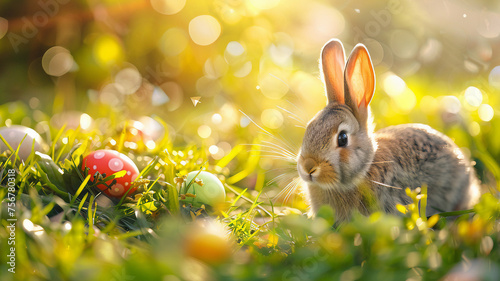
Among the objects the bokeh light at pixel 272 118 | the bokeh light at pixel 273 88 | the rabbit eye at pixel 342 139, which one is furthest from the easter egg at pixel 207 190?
the bokeh light at pixel 273 88

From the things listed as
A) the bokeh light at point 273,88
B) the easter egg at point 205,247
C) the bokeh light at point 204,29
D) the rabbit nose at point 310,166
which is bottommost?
the easter egg at point 205,247

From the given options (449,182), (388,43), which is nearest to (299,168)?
(449,182)

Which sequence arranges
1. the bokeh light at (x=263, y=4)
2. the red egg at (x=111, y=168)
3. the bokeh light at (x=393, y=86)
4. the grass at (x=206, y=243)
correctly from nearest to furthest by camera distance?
the grass at (x=206, y=243), the red egg at (x=111, y=168), the bokeh light at (x=393, y=86), the bokeh light at (x=263, y=4)

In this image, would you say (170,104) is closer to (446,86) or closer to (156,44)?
(156,44)

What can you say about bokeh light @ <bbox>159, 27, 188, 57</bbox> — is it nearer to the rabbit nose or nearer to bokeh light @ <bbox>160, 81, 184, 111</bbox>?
bokeh light @ <bbox>160, 81, 184, 111</bbox>

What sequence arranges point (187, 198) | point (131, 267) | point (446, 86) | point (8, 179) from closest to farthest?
point (131, 267) → point (8, 179) → point (187, 198) → point (446, 86)

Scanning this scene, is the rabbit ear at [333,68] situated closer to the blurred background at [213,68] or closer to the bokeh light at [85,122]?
the blurred background at [213,68]

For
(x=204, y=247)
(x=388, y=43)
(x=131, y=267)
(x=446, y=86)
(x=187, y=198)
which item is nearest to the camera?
(x=131, y=267)
